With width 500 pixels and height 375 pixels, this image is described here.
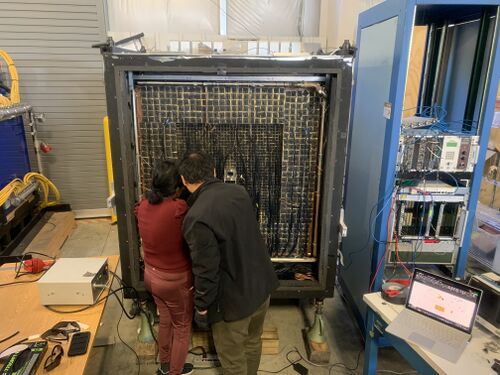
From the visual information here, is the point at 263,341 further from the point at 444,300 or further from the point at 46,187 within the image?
the point at 46,187

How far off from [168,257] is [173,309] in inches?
12.9

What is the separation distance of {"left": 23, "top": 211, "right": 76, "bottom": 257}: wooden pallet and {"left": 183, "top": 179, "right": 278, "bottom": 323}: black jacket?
2527mm

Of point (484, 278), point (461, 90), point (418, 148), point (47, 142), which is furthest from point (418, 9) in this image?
point (47, 142)

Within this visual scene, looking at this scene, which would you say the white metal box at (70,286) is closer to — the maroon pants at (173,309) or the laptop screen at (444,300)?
the maroon pants at (173,309)

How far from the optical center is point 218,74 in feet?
6.32

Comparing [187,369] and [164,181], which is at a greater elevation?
[164,181]

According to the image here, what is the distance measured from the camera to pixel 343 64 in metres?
1.92

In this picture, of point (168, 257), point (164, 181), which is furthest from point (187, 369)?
point (164, 181)

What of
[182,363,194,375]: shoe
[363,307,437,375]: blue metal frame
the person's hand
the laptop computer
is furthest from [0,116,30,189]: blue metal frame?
the laptop computer

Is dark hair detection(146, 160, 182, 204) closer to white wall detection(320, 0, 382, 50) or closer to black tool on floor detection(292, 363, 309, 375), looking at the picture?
black tool on floor detection(292, 363, 309, 375)

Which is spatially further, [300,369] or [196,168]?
[300,369]

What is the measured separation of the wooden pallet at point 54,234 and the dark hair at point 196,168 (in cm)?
249

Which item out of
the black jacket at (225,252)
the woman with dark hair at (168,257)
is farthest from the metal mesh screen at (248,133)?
the black jacket at (225,252)

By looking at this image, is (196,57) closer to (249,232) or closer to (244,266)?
(249,232)
